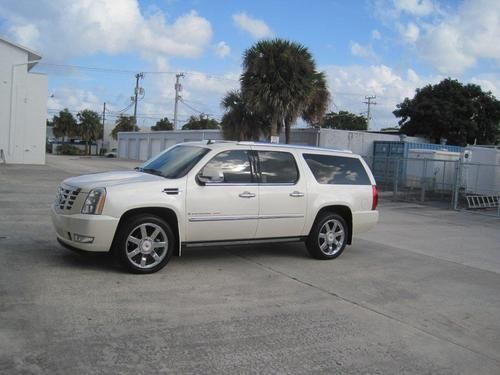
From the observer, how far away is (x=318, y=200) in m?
8.06

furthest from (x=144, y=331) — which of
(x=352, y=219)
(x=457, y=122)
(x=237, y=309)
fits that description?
(x=457, y=122)

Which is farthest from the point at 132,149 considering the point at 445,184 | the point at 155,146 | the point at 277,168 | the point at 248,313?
the point at 248,313

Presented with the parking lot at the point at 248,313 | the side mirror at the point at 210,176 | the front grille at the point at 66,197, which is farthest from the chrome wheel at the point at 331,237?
the front grille at the point at 66,197

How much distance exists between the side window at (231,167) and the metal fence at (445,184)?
505 inches

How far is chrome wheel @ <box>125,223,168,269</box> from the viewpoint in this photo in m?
6.61

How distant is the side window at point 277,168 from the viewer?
7711 mm

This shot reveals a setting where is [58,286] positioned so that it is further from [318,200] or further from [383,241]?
[383,241]

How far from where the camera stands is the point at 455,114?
1610 inches

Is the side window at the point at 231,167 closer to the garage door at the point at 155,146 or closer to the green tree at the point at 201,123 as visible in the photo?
the garage door at the point at 155,146

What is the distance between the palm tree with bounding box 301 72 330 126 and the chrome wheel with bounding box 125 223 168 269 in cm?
1719

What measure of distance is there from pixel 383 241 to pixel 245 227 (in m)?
4.13

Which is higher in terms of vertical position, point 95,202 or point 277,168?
point 277,168

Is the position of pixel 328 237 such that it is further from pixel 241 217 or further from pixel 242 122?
pixel 242 122

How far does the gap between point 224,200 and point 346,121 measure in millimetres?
75512
